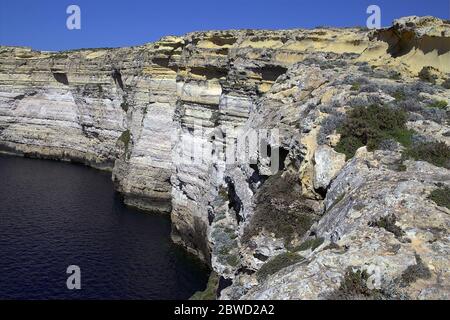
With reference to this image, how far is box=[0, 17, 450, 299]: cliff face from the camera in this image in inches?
372

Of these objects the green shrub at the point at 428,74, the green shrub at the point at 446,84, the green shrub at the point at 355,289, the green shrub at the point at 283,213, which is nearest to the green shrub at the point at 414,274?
the green shrub at the point at 355,289

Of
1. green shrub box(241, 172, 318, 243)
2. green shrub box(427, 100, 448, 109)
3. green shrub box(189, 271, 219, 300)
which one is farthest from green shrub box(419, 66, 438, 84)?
green shrub box(189, 271, 219, 300)

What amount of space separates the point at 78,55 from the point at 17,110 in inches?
587

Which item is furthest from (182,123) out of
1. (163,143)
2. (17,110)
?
(17,110)

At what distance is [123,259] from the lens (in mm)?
32688

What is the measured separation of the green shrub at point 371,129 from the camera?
1552 centimetres

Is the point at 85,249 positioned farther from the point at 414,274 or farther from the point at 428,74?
the point at 414,274

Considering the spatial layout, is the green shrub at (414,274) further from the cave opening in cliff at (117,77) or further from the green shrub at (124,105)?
the cave opening in cliff at (117,77)

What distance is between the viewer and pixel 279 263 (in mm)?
11281

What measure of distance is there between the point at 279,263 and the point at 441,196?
169 inches

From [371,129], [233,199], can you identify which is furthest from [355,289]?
[233,199]

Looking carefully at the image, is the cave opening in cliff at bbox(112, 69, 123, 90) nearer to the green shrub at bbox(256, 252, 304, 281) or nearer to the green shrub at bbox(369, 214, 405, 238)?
the green shrub at bbox(256, 252, 304, 281)

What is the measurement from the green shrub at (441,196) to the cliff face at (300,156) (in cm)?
8
